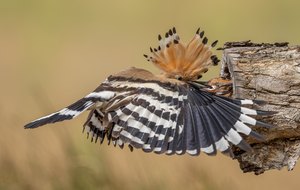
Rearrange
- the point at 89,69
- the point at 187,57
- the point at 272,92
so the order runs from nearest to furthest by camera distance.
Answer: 1. the point at 272,92
2. the point at 187,57
3. the point at 89,69

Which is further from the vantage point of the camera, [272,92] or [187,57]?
[187,57]

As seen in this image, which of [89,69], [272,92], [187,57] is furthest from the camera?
[89,69]

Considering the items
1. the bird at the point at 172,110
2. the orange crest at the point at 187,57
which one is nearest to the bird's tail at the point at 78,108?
the bird at the point at 172,110

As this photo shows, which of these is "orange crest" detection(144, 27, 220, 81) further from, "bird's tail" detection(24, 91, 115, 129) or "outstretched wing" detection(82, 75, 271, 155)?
"bird's tail" detection(24, 91, 115, 129)

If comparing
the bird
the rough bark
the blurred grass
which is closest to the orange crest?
the bird

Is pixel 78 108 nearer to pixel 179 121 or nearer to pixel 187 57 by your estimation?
pixel 179 121

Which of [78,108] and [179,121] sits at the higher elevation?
[78,108]

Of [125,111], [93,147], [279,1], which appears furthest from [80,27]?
[125,111]

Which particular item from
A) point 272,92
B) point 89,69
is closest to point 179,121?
point 272,92
